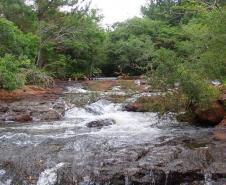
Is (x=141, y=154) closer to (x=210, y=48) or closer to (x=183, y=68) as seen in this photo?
(x=183, y=68)

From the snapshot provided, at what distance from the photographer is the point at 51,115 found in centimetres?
1756

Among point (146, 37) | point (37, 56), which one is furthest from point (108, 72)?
point (37, 56)

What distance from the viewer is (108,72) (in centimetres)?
4709

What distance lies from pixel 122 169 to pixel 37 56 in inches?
1092

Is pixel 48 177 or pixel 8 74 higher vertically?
pixel 8 74

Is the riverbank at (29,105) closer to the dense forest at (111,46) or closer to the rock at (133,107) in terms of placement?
the dense forest at (111,46)

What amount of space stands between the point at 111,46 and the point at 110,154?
35557mm

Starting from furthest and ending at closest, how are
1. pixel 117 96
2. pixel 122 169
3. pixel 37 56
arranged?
1. pixel 37 56
2. pixel 117 96
3. pixel 122 169

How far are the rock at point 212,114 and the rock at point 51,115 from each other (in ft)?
19.8

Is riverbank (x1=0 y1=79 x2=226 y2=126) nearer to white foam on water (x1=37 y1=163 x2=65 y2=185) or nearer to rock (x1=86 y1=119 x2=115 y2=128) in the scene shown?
rock (x1=86 y1=119 x2=115 y2=128)

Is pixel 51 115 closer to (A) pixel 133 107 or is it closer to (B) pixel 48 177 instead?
(A) pixel 133 107

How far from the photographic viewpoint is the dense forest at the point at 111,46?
15086 mm

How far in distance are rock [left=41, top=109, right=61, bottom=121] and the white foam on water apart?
302 inches

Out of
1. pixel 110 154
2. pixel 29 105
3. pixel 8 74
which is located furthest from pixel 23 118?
pixel 110 154
